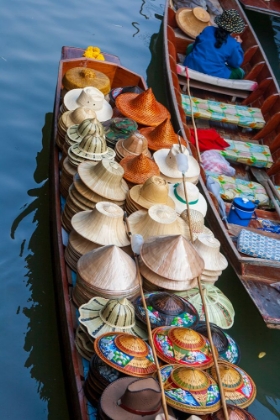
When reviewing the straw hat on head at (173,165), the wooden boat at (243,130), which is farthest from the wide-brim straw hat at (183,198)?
the wooden boat at (243,130)

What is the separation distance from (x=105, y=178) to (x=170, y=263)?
857 mm

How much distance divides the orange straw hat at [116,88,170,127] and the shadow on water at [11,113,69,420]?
Answer: 108 centimetres

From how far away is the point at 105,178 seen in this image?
4.06m

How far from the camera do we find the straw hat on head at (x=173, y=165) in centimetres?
462

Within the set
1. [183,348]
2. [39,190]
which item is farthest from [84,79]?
[183,348]

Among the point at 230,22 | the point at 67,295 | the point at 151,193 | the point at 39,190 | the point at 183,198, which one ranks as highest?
the point at 230,22

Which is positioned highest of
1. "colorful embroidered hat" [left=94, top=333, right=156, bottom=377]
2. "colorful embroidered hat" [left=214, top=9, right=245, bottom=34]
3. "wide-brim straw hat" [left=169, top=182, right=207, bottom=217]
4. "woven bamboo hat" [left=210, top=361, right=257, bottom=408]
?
"colorful embroidered hat" [left=214, top=9, right=245, bottom=34]

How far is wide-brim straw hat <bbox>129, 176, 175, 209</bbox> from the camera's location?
4082 millimetres

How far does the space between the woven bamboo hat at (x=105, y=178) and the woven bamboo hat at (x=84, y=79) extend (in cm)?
143

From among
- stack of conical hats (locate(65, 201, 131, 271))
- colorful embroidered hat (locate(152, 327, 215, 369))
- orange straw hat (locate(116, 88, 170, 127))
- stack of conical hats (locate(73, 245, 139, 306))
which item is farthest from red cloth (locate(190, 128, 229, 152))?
colorful embroidered hat (locate(152, 327, 215, 369))

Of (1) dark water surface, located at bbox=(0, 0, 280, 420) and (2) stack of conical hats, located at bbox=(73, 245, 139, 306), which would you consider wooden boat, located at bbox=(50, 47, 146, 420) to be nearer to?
(2) stack of conical hats, located at bbox=(73, 245, 139, 306)

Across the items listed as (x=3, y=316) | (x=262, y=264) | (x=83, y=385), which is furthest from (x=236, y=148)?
(x=83, y=385)

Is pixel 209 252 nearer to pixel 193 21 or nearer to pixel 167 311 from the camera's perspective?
pixel 167 311

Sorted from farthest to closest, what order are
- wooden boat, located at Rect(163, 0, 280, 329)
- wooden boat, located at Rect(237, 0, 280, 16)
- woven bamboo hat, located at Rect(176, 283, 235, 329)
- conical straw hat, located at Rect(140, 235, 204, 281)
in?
1. wooden boat, located at Rect(237, 0, 280, 16)
2. wooden boat, located at Rect(163, 0, 280, 329)
3. woven bamboo hat, located at Rect(176, 283, 235, 329)
4. conical straw hat, located at Rect(140, 235, 204, 281)
